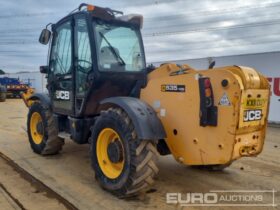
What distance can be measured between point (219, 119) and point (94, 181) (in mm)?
2146

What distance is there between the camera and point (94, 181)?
467 cm

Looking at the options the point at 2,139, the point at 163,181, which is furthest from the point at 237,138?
the point at 2,139

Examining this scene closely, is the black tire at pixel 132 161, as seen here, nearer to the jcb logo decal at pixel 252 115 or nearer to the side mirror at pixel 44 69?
the jcb logo decal at pixel 252 115

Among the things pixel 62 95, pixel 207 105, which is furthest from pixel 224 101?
pixel 62 95

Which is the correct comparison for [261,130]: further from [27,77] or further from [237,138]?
[27,77]

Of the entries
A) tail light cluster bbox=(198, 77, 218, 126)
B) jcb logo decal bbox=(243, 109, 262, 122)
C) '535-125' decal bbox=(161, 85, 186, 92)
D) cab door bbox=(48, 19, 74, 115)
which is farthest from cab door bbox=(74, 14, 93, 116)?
jcb logo decal bbox=(243, 109, 262, 122)

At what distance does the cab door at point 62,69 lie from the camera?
17.3 ft

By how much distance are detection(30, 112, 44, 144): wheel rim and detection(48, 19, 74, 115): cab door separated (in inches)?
26.5

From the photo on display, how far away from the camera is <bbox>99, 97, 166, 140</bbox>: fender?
12.4 feet

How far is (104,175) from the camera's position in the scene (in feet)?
14.1

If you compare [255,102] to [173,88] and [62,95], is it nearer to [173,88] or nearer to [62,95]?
[173,88]

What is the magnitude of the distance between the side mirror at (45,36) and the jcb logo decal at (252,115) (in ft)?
12.3

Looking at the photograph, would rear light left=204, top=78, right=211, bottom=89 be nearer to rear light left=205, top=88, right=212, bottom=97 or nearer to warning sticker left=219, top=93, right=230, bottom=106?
rear light left=205, top=88, right=212, bottom=97

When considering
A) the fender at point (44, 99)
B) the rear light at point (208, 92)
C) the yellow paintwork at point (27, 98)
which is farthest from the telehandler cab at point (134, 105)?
the yellow paintwork at point (27, 98)
